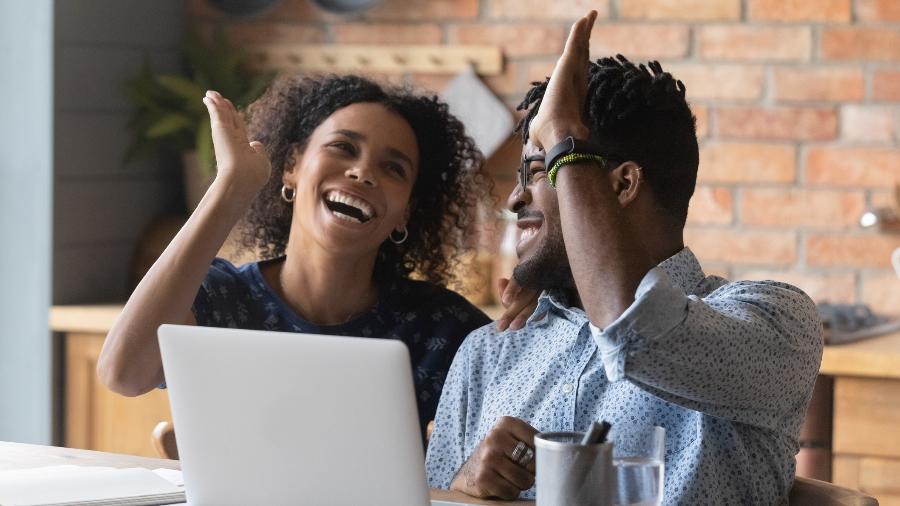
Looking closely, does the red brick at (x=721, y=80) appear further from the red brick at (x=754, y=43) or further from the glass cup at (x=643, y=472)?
the glass cup at (x=643, y=472)

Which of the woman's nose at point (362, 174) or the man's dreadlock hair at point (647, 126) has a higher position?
the woman's nose at point (362, 174)

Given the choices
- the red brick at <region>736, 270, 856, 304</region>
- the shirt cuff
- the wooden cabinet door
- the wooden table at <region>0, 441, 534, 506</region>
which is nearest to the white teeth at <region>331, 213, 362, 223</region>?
the wooden table at <region>0, 441, 534, 506</region>

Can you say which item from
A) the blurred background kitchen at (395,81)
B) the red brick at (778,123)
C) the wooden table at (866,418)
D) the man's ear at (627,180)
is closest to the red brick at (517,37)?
the blurred background kitchen at (395,81)

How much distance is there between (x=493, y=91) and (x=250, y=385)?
1891 mm

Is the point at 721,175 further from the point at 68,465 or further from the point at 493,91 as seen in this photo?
the point at 68,465

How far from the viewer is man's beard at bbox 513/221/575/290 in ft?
5.67

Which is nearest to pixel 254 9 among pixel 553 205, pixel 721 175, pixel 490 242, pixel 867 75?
pixel 490 242

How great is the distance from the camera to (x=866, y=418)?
2412mm

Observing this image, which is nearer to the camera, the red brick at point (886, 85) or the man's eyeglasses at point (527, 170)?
the man's eyeglasses at point (527, 170)

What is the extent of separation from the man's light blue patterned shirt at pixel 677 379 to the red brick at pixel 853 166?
4.23 ft

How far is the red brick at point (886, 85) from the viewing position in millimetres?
2824

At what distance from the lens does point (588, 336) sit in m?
1.68

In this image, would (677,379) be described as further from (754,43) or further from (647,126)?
(754,43)

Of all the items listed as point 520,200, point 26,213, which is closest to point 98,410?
point 26,213
